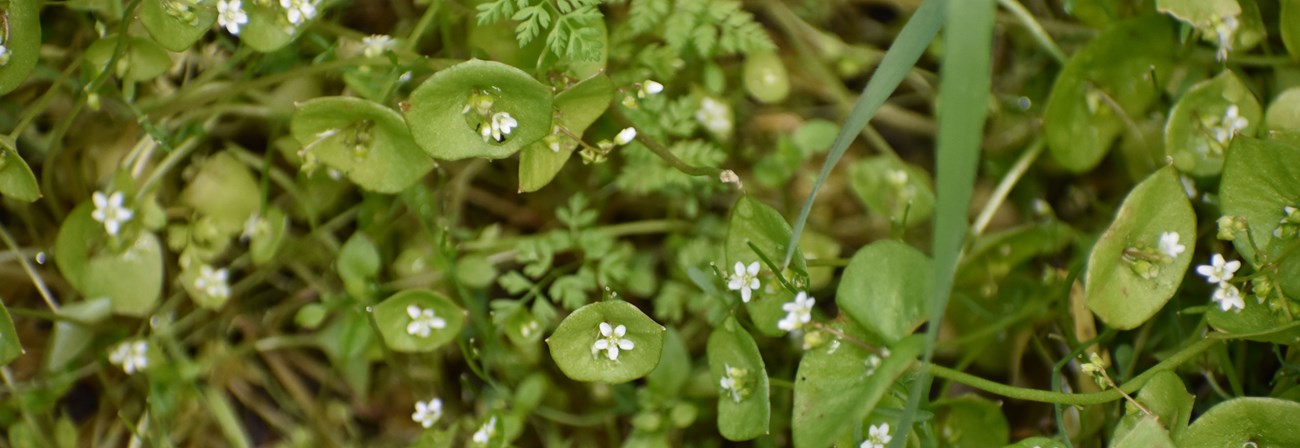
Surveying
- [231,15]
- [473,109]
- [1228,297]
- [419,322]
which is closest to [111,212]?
[231,15]

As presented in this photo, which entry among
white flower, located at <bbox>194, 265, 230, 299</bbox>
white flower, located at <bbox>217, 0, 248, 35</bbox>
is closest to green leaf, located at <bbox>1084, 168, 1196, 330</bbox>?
white flower, located at <bbox>217, 0, 248, 35</bbox>

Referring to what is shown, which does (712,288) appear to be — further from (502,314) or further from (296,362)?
(296,362)

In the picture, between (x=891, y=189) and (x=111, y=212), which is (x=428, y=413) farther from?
(x=891, y=189)

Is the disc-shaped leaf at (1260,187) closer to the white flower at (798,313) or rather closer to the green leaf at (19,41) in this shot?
the white flower at (798,313)

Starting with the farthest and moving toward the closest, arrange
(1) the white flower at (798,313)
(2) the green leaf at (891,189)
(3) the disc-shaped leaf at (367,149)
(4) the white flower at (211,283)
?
(2) the green leaf at (891,189)
(4) the white flower at (211,283)
(3) the disc-shaped leaf at (367,149)
(1) the white flower at (798,313)

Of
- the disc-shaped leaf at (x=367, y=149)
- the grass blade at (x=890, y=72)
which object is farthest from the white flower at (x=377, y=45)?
the grass blade at (x=890, y=72)

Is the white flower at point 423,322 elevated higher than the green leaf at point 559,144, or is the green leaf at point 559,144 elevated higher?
the green leaf at point 559,144
